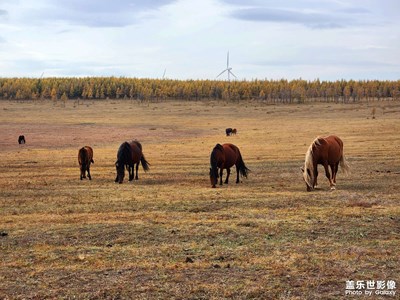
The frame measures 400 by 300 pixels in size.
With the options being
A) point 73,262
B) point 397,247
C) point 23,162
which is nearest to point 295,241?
point 397,247

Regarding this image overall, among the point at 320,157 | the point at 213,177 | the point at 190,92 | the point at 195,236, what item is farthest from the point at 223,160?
the point at 190,92

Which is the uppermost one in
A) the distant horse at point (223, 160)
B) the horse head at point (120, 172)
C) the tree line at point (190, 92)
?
the tree line at point (190, 92)

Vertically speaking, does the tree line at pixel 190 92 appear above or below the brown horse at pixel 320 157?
above

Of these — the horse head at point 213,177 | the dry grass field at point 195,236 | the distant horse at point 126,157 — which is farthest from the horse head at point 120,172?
the horse head at point 213,177

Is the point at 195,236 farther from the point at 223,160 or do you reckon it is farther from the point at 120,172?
the point at 120,172

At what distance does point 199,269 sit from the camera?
9.62 m

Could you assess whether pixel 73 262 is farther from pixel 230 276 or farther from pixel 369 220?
pixel 369 220

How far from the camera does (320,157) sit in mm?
20094

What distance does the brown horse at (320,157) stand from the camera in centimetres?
1953

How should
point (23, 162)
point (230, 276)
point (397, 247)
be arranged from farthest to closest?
point (23, 162) → point (397, 247) → point (230, 276)

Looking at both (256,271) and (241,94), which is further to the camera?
(241,94)

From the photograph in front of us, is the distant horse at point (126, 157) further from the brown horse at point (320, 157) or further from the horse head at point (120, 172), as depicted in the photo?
the brown horse at point (320, 157)

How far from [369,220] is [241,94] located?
516ft

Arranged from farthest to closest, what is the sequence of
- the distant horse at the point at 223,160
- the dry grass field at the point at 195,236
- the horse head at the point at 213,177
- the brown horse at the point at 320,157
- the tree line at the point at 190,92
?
1. the tree line at the point at 190,92
2. the distant horse at the point at 223,160
3. the horse head at the point at 213,177
4. the brown horse at the point at 320,157
5. the dry grass field at the point at 195,236
